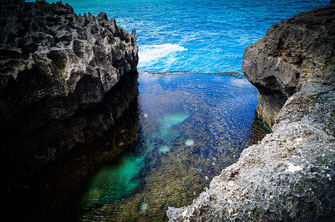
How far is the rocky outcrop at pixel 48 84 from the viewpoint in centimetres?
296

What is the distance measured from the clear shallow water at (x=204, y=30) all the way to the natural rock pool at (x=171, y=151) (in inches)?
188

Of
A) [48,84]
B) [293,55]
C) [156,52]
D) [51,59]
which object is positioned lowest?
[156,52]

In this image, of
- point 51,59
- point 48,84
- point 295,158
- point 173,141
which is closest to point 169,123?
point 173,141

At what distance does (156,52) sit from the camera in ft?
43.8

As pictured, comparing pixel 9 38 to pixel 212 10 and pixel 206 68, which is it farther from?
pixel 212 10

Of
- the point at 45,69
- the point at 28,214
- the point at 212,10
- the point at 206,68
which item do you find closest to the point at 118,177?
the point at 28,214

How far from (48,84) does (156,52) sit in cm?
1080

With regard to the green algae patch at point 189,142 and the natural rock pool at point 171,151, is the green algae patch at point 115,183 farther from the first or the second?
the green algae patch at point 189,142

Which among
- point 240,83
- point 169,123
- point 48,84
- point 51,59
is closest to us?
point 48,84

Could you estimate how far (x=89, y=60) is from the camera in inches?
162

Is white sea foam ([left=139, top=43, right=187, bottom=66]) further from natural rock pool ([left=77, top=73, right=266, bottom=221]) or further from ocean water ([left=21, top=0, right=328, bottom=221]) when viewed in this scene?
natural rock pool ([left=77, top=73, right=266, bottom=221])

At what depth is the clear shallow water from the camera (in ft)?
39.2

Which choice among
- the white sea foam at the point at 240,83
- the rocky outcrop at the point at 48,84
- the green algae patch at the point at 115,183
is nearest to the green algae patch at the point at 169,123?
the green algae patch at the point at 115,183

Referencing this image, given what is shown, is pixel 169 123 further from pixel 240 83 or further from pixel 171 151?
pixel 240 83
